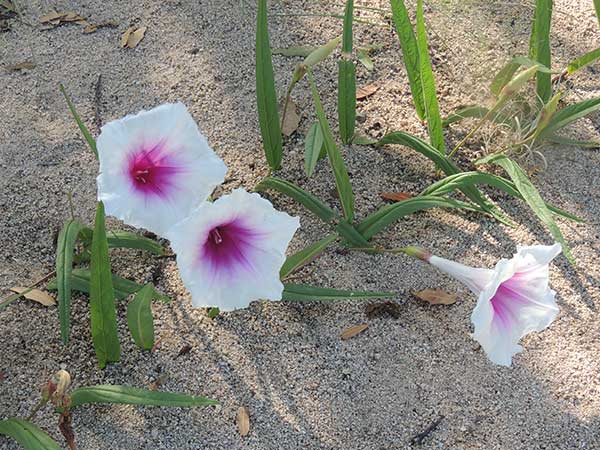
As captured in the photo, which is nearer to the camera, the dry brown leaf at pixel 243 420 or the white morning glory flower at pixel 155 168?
the white morning glory flower at pixel 155 168

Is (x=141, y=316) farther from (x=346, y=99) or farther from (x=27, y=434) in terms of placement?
(x=346, y=99)

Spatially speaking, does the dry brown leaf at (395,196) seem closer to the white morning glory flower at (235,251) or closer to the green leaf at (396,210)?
the green leaf at (396,210)

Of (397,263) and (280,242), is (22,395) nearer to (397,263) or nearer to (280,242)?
(280,242)

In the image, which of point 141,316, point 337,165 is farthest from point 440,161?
point 141,316

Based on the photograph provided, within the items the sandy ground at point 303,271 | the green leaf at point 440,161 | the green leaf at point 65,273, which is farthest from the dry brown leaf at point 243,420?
the green leaf at point 440,161

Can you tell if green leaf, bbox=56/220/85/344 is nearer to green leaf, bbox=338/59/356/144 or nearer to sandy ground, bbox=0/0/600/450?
sandy ground, bbox=0/0/600/450

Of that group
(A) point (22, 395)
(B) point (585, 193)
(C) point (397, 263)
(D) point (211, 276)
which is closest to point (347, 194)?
(C) point (397, 263)
